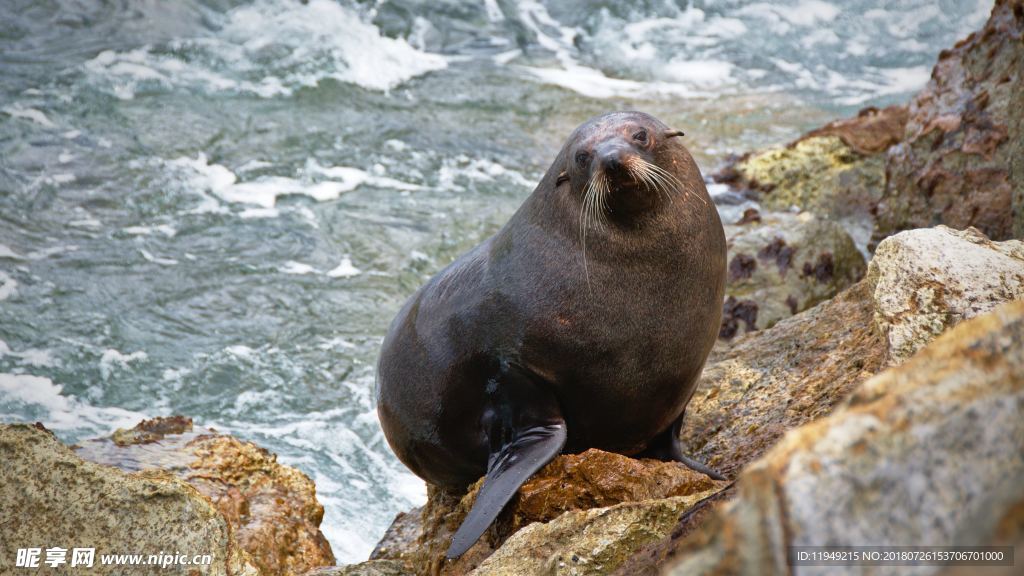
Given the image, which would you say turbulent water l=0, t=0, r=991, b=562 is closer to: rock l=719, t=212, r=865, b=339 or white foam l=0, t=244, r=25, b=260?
white foam l=0, t=244, r=25, b=260

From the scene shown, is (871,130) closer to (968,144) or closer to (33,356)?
(968,144)

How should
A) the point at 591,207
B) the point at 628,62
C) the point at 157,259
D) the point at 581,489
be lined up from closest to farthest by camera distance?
the point at 581,489 → the point at 591,207 → the point at 157,259 → the point at 628,62

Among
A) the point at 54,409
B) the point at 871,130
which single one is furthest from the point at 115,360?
the point at 871,130

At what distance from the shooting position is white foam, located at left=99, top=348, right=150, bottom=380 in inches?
339

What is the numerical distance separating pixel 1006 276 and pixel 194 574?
288 cm

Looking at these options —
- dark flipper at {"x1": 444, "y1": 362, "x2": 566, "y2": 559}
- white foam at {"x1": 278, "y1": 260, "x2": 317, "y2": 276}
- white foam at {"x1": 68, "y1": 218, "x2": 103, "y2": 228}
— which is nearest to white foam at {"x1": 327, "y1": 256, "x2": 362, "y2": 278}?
white foam at {"x1": 278, "y1": 260, "x2": 317, "y2": 276}

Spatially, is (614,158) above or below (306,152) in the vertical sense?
above

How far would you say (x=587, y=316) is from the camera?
4480mm

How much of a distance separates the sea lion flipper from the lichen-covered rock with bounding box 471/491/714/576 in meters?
0.40

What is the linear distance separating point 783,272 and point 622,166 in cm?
332

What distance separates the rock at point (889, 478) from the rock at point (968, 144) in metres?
4.79

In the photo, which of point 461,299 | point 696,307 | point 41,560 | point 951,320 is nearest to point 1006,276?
point 951,320

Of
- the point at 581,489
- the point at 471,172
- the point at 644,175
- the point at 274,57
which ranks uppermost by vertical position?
the point at 644,175

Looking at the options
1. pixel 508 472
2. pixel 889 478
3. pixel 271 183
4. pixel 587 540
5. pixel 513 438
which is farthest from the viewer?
pixel 271 183
